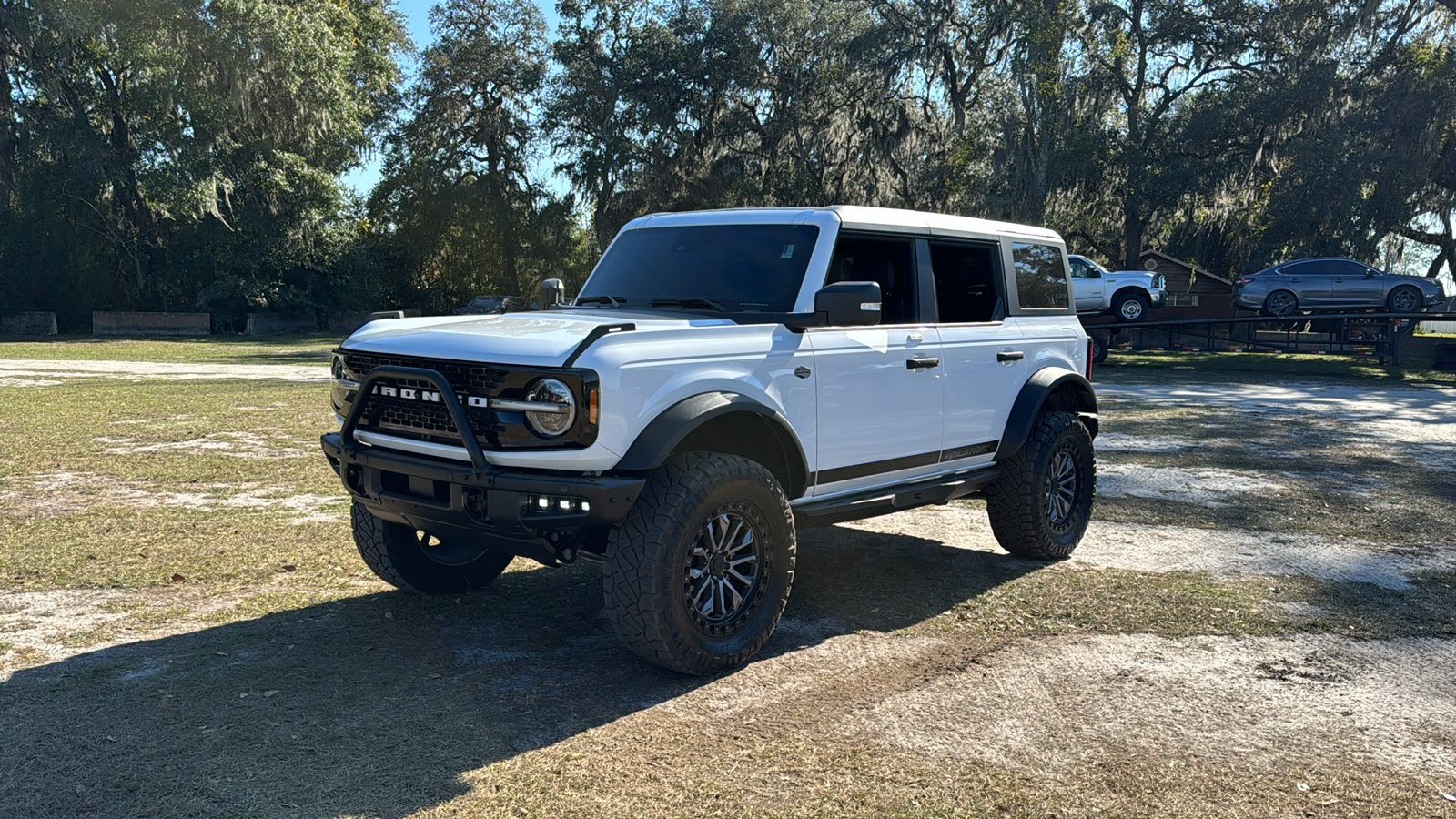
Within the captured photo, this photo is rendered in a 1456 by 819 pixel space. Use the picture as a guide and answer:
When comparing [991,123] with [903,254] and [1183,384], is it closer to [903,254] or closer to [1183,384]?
[1183,384]

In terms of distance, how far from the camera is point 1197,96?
121 ft

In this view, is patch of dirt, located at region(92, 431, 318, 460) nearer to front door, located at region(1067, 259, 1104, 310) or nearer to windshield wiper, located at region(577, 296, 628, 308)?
windshield wiper, located at region(577, 296, 628, 308)

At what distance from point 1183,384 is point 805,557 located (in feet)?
52.8

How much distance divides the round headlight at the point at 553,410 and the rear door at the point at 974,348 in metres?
2.52

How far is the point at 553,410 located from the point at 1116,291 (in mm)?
25448

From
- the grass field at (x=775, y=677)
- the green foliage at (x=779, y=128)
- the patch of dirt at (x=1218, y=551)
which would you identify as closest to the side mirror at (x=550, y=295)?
the grass field at (x=775, y=677)

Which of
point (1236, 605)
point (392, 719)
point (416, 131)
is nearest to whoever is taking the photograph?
point (392, 719)

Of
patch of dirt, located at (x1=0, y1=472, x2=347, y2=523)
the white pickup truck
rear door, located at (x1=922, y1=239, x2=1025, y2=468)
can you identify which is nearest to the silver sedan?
the white pickup truck

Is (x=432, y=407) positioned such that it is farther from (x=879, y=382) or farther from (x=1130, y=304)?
(x=1130, y=304)

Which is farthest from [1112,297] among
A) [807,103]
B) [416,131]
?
[416,131]

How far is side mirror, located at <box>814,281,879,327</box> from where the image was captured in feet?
16.7

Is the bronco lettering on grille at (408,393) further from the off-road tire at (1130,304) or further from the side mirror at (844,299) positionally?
the off-road tire at (1130,304)

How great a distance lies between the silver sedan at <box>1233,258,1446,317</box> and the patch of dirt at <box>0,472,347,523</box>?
86.4ft

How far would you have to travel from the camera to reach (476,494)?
450cm
